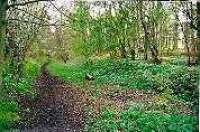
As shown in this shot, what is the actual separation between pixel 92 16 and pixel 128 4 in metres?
3.91

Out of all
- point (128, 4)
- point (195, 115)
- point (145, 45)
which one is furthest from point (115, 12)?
point (195, 115)

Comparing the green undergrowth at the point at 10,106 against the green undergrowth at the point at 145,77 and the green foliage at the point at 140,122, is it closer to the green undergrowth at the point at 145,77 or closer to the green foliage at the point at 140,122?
the green foliage at the point at 140,122

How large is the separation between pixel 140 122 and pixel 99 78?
55.1 feet

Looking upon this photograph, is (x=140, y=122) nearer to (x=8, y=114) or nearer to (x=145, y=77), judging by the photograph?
(x=8, y=114)

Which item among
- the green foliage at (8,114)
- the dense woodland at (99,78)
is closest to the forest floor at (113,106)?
the dense woodland at (99,78)

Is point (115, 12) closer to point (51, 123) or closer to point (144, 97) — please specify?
point (144, 97)

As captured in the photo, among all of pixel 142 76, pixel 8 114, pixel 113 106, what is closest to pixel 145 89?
pixel 142 76

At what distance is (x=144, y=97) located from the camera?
1891cm

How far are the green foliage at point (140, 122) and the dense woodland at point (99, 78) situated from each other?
0.9 inches

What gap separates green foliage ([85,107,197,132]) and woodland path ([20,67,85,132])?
2.15 ft

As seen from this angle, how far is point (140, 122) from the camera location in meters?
12.4

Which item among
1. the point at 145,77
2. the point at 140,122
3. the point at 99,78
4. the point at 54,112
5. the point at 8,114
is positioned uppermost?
the point at 145,77

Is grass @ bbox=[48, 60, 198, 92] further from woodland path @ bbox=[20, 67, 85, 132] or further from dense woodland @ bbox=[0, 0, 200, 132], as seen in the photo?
woodland path @ bbox=[20, 67, 85, 132]

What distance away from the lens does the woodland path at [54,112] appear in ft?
46.2
